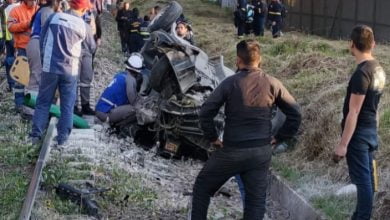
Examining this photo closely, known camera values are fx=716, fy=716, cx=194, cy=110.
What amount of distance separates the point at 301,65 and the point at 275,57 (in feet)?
7.20

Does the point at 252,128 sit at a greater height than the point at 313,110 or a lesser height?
greater

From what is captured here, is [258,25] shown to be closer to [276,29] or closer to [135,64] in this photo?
[276,29]

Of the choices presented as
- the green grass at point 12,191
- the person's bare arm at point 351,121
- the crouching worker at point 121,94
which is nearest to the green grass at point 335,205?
the person's bare arm at point 351,121

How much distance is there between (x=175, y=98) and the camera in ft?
28.0

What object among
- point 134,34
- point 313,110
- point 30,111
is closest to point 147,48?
point 30,111

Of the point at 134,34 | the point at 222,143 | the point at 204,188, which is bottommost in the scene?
the point at 134,34

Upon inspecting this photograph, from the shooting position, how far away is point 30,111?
9422mm

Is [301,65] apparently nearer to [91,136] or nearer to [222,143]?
[91,136]

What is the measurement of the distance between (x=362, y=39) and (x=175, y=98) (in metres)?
3.63

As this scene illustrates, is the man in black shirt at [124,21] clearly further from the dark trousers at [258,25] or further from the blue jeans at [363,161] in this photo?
the blue jeans at [363,161]

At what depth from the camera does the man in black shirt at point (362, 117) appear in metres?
5.20

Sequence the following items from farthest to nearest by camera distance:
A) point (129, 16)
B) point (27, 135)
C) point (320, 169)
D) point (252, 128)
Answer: point (129, 16) < point (27, 135) < point (320, 169) < point (252, 128)

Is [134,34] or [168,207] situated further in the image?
[134,34]

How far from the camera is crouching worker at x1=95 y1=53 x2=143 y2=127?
30.6ft
